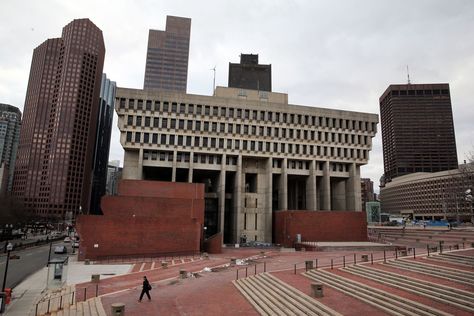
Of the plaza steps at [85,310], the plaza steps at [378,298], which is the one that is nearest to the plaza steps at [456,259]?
the plaza steps at [378,298]

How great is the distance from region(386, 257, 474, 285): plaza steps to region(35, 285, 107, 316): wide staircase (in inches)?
752

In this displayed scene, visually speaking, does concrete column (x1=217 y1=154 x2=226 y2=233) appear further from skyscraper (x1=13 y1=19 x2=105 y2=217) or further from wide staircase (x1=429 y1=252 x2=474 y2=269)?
skyscraper (x1=13 y1=19 x2=105 y2=217)

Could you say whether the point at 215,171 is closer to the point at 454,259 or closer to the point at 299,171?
the point at 299,171

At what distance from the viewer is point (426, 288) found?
17938mm

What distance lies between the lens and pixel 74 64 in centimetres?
18362

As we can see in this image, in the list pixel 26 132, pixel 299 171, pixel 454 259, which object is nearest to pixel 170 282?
pixel 454 259

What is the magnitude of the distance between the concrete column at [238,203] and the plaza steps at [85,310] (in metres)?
43.5

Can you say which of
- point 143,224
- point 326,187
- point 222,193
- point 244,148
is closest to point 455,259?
point 143,224

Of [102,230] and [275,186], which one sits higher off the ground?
[275,186]

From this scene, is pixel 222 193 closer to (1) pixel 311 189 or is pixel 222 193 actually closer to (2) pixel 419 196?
(1) pixel 311 189

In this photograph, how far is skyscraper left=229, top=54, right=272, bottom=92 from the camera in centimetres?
7788

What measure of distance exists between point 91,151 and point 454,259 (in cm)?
18999

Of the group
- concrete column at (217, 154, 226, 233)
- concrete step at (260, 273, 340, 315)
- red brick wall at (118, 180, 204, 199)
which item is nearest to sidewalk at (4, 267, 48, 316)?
concrete step at (260, 273, 340, 315)

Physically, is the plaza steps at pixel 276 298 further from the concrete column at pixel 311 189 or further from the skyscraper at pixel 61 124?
the skyscraper at pixel 61 124
